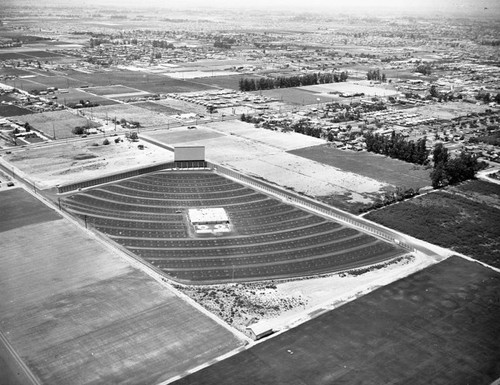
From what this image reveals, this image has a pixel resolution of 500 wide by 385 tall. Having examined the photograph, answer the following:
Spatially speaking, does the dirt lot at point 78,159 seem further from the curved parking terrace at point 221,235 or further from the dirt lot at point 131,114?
the dirt lot at point 131,114

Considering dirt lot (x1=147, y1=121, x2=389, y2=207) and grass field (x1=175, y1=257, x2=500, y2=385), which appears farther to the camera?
dirt lot (x1=147, y1=121, x2=389, y2=207)

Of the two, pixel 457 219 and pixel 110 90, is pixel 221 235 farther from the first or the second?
pixel 110 90

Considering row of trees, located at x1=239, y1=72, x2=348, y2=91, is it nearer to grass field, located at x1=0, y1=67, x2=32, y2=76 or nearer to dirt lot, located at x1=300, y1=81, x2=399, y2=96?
dirt lot, located at x1=300, y1=81, x2=399, y2=96

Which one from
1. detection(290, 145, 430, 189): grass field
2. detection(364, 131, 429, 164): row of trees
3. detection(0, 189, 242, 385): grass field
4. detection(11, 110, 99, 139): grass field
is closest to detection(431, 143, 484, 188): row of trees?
detection(290, 145, 430, 189): grass field

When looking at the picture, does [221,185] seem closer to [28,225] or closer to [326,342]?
[28,225]

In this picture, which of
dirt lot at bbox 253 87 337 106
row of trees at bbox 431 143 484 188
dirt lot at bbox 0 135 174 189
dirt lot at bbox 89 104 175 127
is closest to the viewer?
row of trees at bbox 431 143 484 188

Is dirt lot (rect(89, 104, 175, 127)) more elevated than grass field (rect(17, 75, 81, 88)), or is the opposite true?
grass field (rect(17, 75, 81, 88))
